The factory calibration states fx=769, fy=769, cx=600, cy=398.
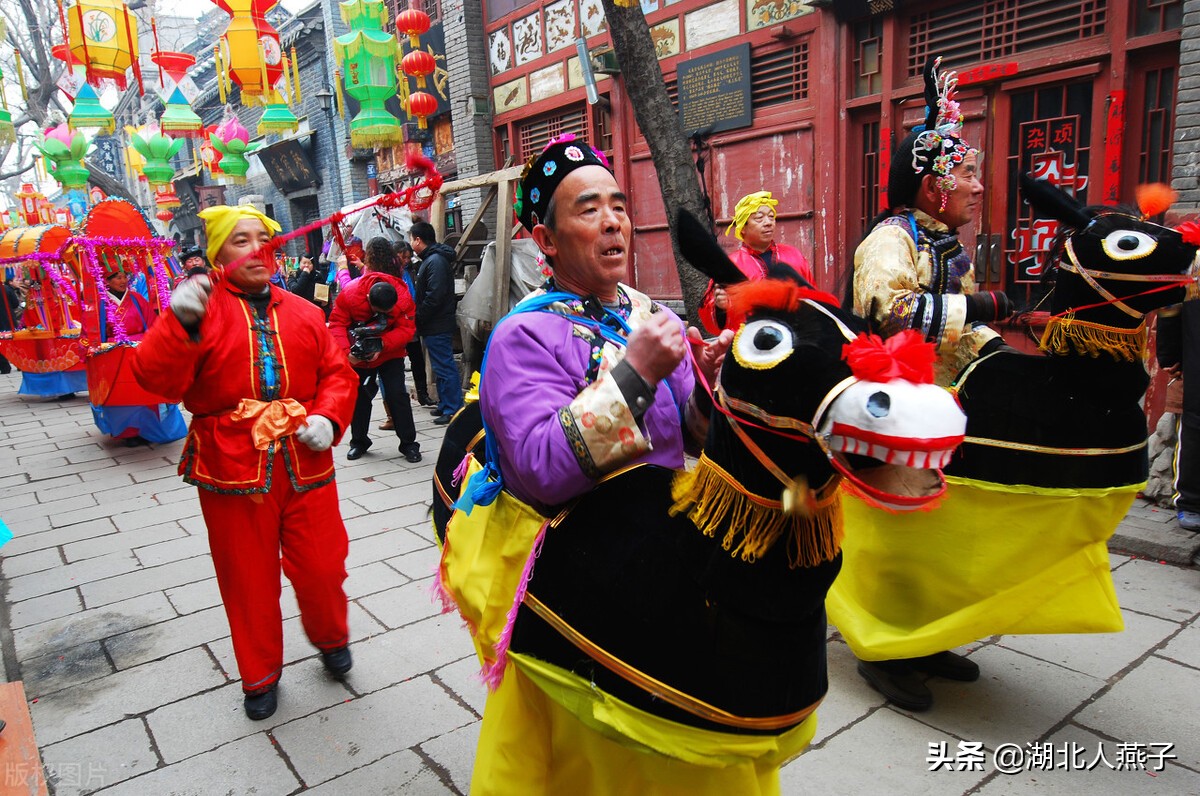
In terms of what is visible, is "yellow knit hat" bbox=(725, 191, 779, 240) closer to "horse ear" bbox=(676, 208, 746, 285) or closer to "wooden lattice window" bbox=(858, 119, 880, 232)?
"wooden lattice window" bbox=(858, 119, 880, 232)

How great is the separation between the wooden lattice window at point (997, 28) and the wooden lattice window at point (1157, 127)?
574mm

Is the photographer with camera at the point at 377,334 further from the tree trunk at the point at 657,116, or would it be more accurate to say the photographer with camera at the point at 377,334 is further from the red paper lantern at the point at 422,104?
the red paper lantern at the point at 422,104

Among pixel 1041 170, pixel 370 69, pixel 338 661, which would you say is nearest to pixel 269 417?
pixel 338 661

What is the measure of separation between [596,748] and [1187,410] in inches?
162

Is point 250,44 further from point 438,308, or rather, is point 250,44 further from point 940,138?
point 940,138

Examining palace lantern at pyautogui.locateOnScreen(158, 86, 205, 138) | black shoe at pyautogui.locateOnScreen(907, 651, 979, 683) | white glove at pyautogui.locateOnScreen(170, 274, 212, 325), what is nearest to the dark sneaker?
black shoe at pyautogui.locateOnScreen(907, 651, 979, 683)

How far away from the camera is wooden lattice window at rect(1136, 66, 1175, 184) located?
5.05 metres

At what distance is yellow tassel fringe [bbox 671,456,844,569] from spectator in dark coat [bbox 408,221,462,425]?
654cm

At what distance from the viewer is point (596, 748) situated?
1582mm

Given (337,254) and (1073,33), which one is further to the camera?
(337,254)

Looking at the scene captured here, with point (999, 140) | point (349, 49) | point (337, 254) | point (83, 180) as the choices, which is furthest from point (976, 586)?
point (83, 180)

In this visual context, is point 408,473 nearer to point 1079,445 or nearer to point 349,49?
point 1079,445

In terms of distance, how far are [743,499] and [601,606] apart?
36cm

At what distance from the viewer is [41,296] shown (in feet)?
35.3
